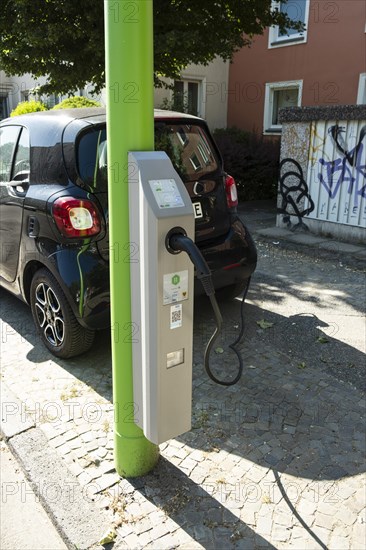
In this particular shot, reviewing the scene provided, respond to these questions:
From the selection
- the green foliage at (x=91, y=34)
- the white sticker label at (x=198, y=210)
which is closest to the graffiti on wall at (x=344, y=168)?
the green foliage at (x=91, y=34)

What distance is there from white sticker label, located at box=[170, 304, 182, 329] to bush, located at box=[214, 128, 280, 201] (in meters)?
9.50

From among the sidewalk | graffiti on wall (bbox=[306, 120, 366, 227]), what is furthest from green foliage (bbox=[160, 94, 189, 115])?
graffiti on wall (bbox=[306, 120, 366, 227])

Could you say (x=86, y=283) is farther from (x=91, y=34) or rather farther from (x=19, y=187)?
(x=91, y=34)

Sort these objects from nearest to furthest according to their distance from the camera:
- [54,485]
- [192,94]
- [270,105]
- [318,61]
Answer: [54,485] < [318,61] < [270,105] < [192,94]

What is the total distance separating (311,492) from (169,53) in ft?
22.5

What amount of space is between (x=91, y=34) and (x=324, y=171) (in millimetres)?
4005

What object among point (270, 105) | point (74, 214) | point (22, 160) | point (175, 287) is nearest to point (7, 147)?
point (22, 160)

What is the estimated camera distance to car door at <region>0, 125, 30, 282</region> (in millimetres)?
3855

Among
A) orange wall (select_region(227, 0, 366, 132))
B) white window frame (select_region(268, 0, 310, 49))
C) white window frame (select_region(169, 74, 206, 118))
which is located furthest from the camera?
white window frame (select_region(169, 74, 206, 118))

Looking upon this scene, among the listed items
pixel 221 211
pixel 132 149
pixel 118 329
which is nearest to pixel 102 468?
pixel 118 329

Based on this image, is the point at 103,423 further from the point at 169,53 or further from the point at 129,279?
the point at 169,53

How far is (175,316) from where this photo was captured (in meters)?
2.19

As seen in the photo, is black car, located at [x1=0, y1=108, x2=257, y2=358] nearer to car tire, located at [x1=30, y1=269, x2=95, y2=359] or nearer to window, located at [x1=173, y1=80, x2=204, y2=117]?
car tire, located at [x1=30, y1=269, x2=95, y2=359]

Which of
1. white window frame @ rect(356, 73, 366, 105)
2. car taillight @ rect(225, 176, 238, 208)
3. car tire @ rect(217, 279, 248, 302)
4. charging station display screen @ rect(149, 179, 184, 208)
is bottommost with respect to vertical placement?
car tire @ rect(217, 279, 248, 302)
